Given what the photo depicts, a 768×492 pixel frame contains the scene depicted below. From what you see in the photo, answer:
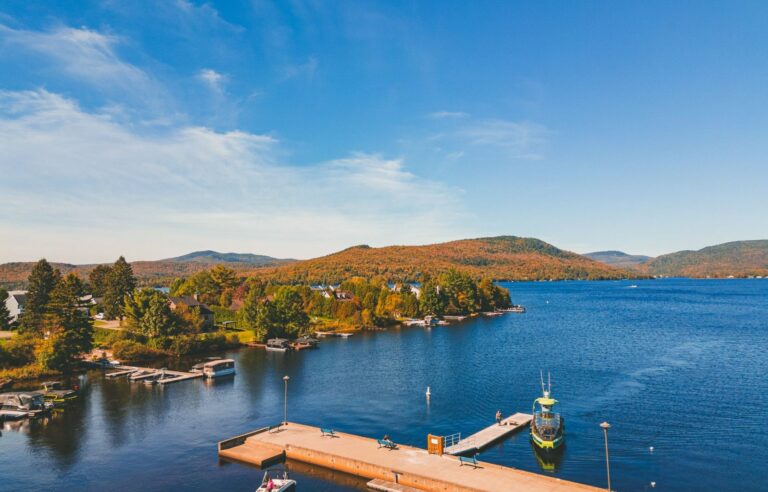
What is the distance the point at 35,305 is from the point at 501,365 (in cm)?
8557

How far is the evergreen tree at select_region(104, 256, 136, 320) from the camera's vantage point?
119062mm

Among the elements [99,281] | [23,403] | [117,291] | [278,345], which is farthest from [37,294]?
[23,403]

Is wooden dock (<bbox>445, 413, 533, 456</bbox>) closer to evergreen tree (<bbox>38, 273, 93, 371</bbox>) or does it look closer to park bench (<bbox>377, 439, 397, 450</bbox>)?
park bench (<bbox>377, 439, 397, 450</bbox>)

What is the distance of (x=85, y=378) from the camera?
74.6m

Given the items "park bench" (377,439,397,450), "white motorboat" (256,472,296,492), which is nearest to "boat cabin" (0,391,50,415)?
"white motorboat" (256,472,296,492)

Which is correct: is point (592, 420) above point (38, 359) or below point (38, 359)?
below

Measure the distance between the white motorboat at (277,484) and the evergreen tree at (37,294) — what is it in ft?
244

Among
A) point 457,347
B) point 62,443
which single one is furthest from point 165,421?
point 457,347

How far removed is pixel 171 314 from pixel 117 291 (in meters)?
35.6

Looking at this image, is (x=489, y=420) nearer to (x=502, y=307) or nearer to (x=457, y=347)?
(x=457, y=347)

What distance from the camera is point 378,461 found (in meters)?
38.4

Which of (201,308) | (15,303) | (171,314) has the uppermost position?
(15,303)

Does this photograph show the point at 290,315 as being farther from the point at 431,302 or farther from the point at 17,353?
the point at 431,302

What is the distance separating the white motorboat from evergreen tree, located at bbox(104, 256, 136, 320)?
9404 centimetres
